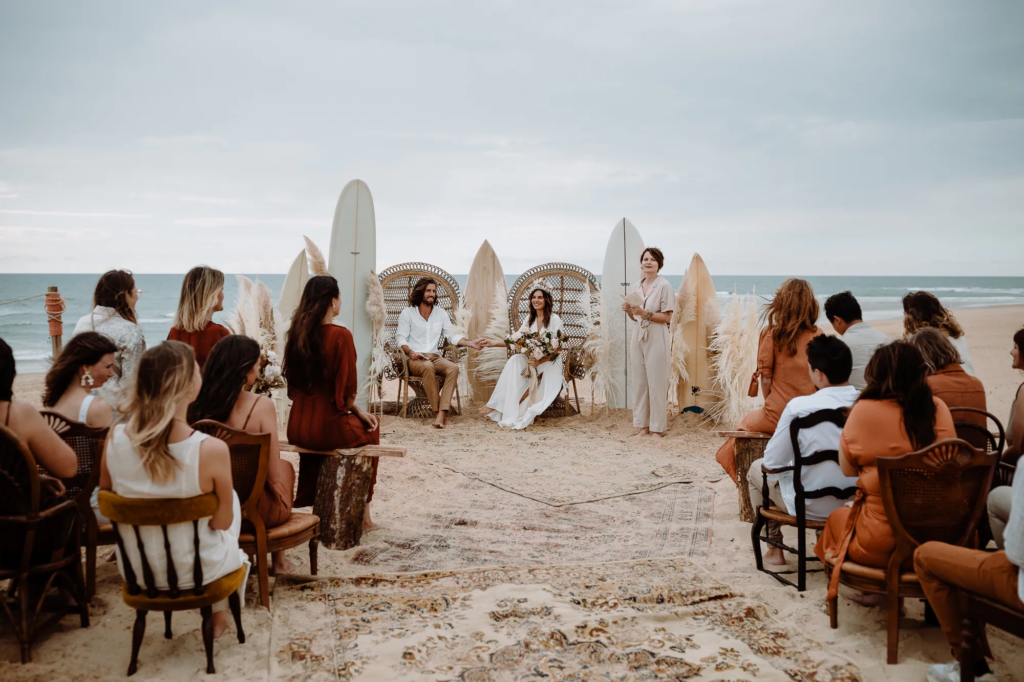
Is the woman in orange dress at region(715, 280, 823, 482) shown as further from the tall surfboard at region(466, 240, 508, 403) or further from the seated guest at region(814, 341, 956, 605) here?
the tall surfboard at region(466, 240, 508, 403)

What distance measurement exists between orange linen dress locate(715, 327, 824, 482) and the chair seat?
116 inches

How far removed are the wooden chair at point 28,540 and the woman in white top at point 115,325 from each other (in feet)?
3.73

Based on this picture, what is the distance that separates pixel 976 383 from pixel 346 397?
3.12 metres

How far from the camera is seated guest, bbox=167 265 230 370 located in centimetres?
408

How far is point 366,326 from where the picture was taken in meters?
8.09

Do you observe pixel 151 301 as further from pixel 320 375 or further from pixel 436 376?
pixel 320 375

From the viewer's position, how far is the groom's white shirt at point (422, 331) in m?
7.96

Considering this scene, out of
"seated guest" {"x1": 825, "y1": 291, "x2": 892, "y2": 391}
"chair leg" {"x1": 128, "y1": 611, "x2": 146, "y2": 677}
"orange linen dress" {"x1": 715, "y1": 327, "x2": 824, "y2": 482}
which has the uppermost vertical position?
"seated guest" {"x1": 825, "y1": 291, "x2": 892, "y2": 391}

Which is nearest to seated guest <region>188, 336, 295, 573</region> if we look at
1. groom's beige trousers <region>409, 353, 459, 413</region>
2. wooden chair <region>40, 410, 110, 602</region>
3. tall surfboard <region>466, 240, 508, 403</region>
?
wooden chair <region>40, 410, 110, 602</region>

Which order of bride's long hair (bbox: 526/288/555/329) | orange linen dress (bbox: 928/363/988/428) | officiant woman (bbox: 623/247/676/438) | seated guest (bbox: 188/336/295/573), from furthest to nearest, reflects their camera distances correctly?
bride's long hair (bbox: 526/288/555/329) < officiant woman (bbox: 623/247/676/438) < orange linen dress (bbox: 928/363/988/428) < seated guest (bbox: 188/336/295/573)

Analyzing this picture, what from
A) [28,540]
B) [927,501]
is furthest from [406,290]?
[927,501]

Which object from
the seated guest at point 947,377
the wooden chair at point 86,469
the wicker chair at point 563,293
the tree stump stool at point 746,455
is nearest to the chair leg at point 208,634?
the wooden chair at point 86,469

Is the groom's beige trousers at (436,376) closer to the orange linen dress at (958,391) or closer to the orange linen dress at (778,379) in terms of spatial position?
the orange linen dress at (778,379)

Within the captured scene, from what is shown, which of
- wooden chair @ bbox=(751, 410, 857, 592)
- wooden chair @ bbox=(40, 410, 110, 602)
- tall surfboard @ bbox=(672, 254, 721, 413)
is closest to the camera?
wooden chair @ bbox=(40, 410, 110, 602)
